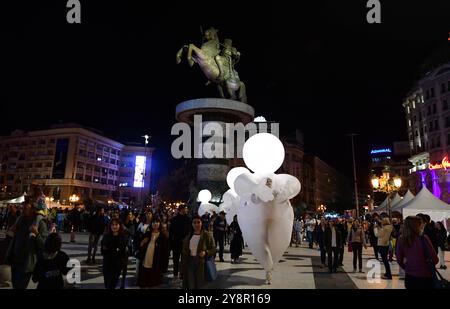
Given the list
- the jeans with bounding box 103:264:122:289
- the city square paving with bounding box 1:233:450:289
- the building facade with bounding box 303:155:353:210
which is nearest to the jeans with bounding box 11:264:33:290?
the city square paving with bounding box 1:233:450:289

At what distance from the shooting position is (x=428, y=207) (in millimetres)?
18344

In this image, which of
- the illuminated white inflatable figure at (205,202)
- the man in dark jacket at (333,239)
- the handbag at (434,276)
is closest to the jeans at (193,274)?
the handbag at (434,276)

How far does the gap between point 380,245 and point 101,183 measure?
89918mm

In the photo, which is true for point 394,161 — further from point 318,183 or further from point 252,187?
point 252,187

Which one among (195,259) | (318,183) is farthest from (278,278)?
(318,183)

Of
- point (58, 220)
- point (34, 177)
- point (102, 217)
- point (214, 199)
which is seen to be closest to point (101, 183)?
point (34, 177)

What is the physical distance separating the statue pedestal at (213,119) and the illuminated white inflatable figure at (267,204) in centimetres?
1338

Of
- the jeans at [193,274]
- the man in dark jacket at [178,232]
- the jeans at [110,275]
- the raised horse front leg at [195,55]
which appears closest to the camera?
the jeans at [110,275]

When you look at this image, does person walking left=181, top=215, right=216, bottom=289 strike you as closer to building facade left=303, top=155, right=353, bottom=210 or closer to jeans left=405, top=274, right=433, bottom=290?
jeans left=405, top=274, right=433, bottom=290

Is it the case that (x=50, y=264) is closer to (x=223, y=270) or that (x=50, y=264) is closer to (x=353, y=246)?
(x=223, y=270)

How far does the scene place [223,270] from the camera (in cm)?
1039

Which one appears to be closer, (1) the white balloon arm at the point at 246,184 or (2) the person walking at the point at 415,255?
(2) the person walking at the point at 415,255

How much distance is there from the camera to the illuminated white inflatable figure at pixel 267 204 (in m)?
8.46

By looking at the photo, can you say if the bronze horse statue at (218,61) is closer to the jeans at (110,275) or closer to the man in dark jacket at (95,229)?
the man in dark jacket at (95,229)
